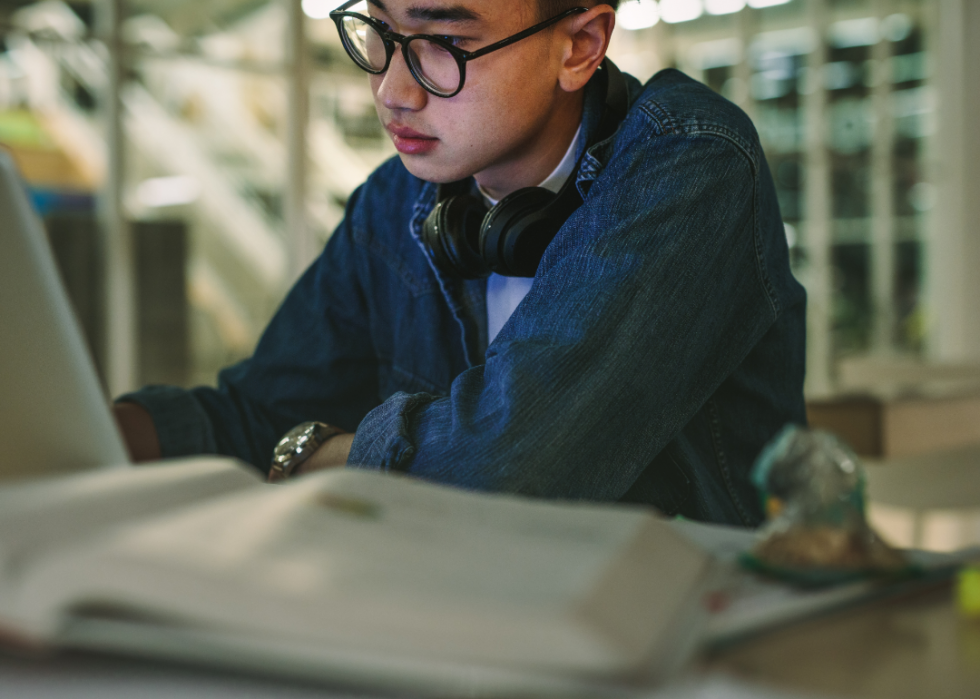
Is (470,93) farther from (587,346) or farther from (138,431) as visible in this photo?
(138,431)

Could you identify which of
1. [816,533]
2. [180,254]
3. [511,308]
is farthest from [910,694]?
[180,254]

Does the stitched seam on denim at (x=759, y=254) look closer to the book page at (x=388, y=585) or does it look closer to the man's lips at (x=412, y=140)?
the man's lips at (x=412, y=140)

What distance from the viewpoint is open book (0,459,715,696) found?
0.31 metres

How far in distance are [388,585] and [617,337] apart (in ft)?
1.58

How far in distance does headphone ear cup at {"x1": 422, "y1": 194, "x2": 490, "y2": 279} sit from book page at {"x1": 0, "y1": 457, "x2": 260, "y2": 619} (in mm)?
627

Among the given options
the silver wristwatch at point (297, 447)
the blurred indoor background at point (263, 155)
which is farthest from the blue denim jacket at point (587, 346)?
the blurred indoor background at point (263, 155)

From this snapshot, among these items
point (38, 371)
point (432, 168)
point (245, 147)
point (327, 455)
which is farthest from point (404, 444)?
point (245, 147)

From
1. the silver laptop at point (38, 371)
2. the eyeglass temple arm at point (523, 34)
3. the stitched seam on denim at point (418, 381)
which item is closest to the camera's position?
the silver laptop at point (38, 371)

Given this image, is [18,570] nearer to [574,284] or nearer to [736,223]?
[574,284]

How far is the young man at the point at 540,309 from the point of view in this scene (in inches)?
29.6

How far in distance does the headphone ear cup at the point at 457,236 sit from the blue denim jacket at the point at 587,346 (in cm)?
6

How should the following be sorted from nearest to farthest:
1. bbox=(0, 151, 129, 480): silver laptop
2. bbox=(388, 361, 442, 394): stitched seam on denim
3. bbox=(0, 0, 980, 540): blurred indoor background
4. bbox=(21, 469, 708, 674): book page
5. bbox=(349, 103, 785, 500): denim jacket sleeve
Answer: bbox=(21, 469, 708, 674): book page → bbox=(0, 151, 129, 480): silver laptop → bbox=(349, 103, 785, 500): denim jacket sleeve → bbox=(388, 361, 442, 394): stitched seam on denim → bbox=(0, 0, 980, 540): blurred indoor background

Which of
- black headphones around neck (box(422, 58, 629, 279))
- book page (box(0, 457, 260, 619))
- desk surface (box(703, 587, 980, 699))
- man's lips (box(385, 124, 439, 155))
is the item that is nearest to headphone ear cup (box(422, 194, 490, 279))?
black headphones around neck (box(422, 58, 629, 279))

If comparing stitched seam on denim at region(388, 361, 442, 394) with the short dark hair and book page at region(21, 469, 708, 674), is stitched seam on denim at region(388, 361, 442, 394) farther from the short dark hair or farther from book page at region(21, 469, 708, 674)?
book page at region(21, 469, 708, 674)
